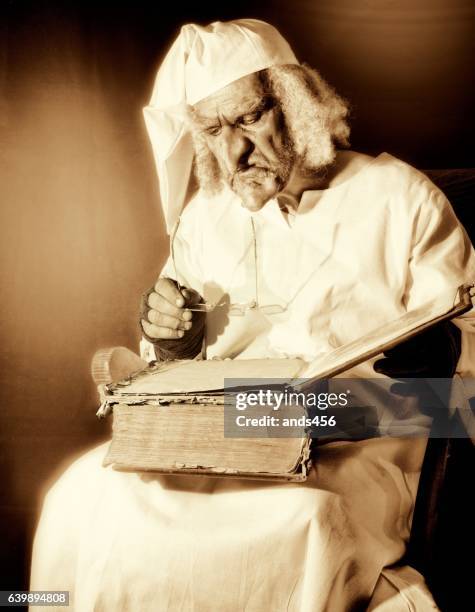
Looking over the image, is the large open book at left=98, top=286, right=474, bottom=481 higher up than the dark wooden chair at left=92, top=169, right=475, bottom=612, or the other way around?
the large open book at left=98, top=286, right=474, bottom=481

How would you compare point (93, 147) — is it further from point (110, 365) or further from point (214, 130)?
point (110, 365)

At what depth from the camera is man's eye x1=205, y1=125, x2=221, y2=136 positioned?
1.74 m

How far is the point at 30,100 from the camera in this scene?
2352mm

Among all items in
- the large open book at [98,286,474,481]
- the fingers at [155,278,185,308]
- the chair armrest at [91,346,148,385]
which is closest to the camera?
the large open book at [98,286,474,481]

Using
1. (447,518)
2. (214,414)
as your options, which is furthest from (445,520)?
(214,414)

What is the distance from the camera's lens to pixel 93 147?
8.00 ft

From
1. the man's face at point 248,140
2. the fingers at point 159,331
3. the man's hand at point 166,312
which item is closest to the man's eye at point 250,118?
the man's face at point 248,140

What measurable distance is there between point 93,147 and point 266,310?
1093 mm

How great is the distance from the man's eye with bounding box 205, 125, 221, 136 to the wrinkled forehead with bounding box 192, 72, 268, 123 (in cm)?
2

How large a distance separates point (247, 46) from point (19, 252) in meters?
1.20

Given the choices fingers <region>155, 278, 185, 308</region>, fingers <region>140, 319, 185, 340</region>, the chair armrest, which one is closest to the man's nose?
fingers <region>155, 278, 185, 308</region>

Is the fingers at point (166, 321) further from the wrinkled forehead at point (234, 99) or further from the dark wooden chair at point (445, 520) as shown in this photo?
the dark wooden chair at point (445, 520)

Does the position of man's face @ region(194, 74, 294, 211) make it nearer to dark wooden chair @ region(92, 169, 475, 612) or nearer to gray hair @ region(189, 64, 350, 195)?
gray hair @ region(189, 64, 350, 195)

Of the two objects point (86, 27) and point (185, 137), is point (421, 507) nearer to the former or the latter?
point (185, 137)
